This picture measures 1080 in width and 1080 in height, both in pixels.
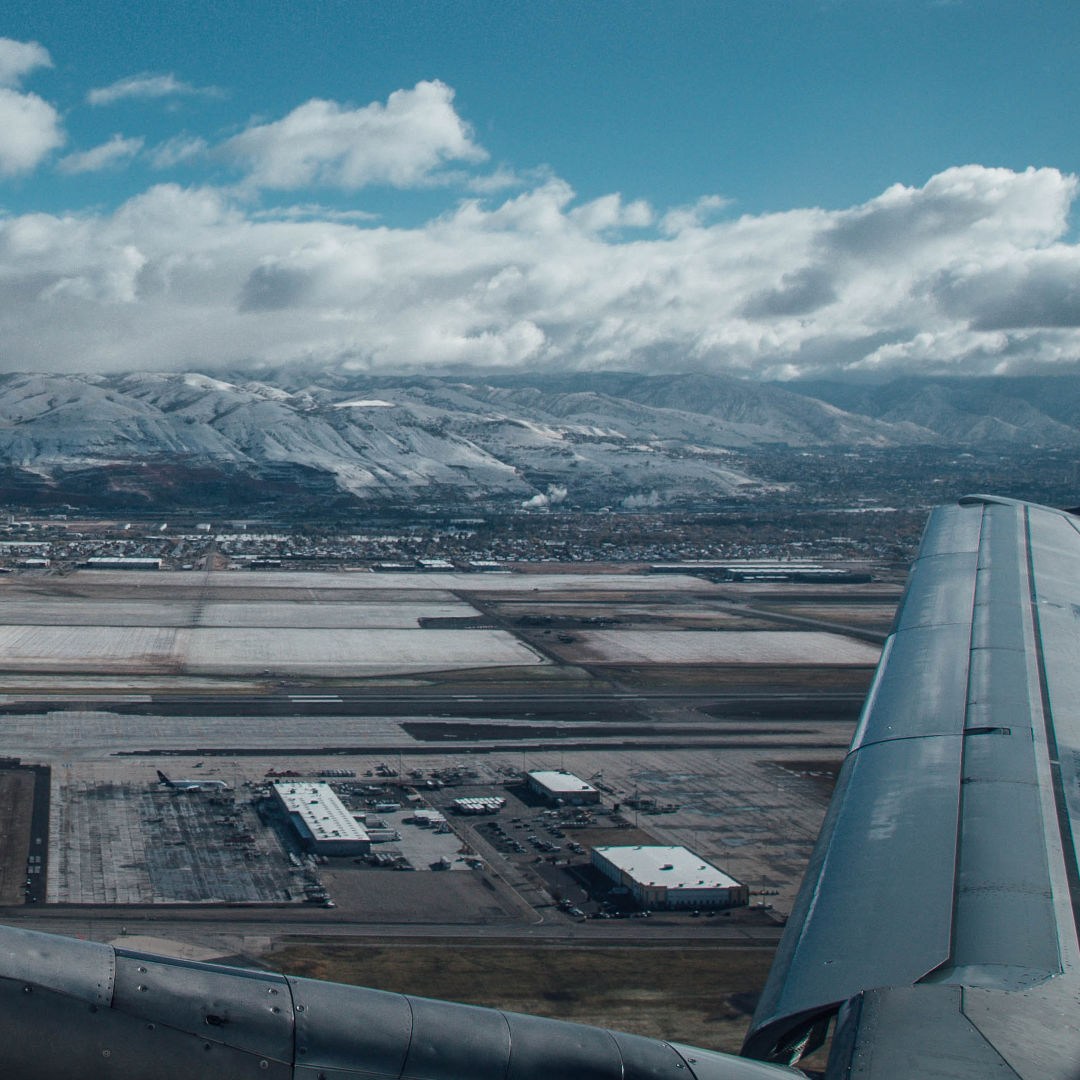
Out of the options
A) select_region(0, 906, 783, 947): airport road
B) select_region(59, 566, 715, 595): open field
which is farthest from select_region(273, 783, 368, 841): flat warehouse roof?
select_region(59, 566, 715, 595): open field

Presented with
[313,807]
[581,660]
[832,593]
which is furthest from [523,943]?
[832,593]

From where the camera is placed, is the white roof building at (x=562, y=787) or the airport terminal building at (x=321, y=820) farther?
the white roof building at (x=562, y=787)

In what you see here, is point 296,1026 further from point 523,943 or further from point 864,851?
point 523,943

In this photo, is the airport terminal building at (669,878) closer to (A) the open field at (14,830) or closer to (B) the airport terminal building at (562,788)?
(B) the airport terminal building at (562,788)

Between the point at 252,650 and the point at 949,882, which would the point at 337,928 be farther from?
the point at 252,650

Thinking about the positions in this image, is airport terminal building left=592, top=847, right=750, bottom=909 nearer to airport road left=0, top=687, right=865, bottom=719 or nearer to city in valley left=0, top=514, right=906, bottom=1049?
city in valley left=0, top=514, right=906, bottom=1049

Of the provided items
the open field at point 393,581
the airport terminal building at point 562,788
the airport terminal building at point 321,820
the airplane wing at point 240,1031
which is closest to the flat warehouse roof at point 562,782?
the airport terminal building at point 562,788

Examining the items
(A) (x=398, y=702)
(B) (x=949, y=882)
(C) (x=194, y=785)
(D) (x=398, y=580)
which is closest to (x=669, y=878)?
(C) (x=194, y=785)
